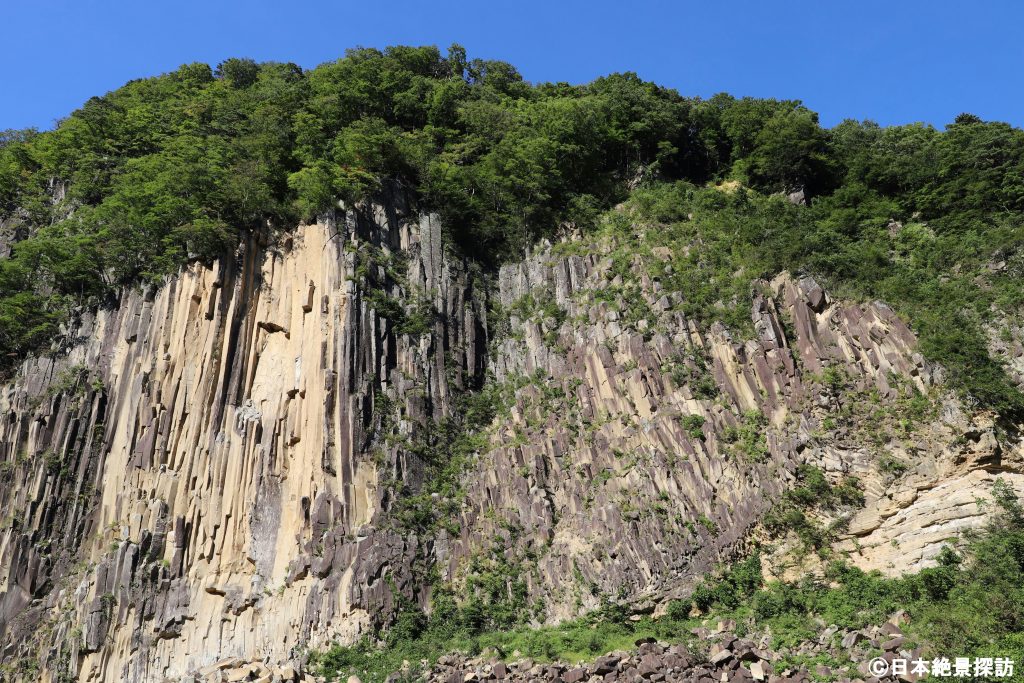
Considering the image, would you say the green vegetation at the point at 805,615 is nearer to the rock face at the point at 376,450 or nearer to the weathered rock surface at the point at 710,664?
the weathered rock surface at the point at 710,664

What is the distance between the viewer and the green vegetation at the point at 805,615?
13.8m

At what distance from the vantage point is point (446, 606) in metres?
19.9

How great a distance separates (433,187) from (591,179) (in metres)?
6.98

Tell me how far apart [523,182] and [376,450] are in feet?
43.3

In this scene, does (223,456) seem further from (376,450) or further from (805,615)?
(805,615)

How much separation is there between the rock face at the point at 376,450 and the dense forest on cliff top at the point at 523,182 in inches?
68.5

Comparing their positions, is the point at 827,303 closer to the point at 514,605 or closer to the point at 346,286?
the point at 514,605

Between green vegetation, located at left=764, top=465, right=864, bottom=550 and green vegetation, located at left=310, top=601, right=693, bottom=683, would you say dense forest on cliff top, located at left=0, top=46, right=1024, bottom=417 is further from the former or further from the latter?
green vegetation, located at left=310, top=601, right=693, bottom=683

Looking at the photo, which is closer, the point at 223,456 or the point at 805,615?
the point at 805,615

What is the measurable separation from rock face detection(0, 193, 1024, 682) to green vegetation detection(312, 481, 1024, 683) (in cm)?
66

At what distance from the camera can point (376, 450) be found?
73.8ft

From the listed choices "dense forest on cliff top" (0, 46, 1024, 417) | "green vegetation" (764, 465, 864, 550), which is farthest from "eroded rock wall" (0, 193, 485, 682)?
"green vegetation" (764, 465, 864, 550)

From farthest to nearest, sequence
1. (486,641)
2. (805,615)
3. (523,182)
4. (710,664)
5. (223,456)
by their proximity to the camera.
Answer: (523,182) < (223,456) < (486,641) < (805,615) < (710,664)

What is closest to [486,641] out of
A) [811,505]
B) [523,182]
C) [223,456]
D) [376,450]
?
[376,450]
